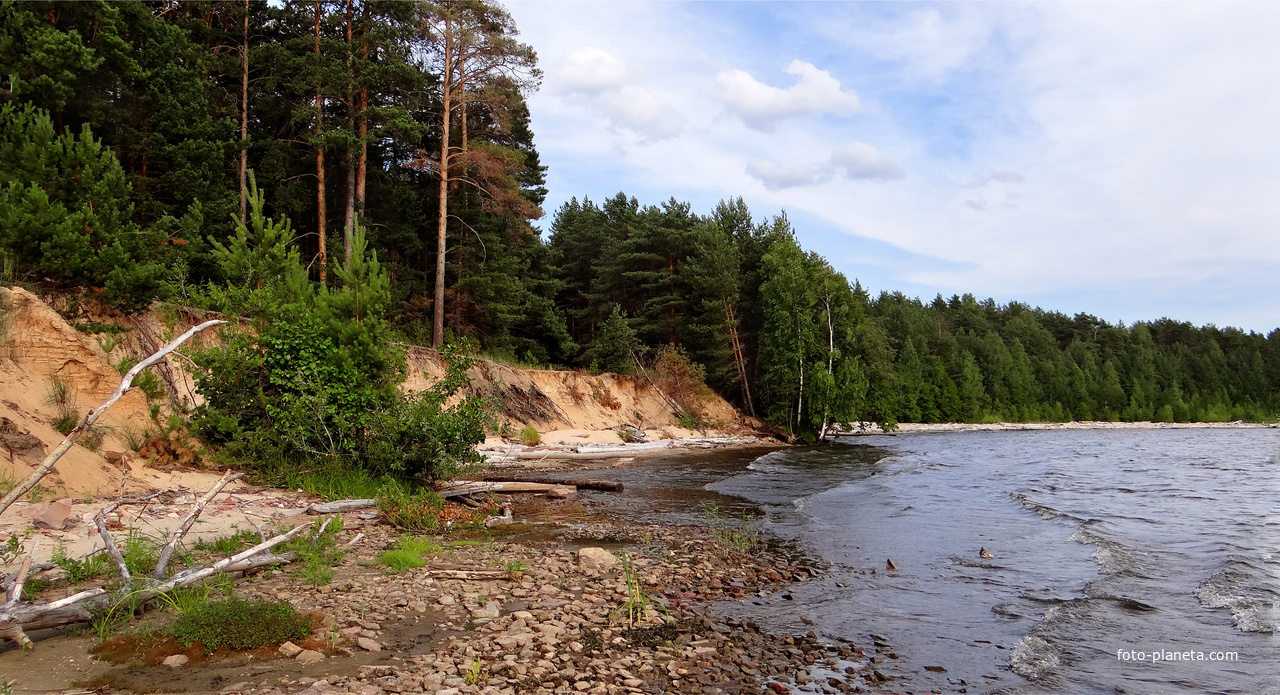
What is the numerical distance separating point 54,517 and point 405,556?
12.7 feet

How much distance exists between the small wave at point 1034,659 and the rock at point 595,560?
4626 mm

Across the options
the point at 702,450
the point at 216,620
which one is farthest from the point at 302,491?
the point at 702,450

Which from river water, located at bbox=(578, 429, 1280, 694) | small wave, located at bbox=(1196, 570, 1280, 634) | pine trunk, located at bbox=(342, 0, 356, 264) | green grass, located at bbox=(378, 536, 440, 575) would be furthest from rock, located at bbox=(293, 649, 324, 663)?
pine trunk, located at bbox=(342, 0, 356, 264)

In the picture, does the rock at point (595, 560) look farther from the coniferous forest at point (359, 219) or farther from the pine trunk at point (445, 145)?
the pine trunk at point (445, 145)

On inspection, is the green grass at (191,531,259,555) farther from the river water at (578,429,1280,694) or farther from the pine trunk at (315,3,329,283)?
the pine trunk at (315,3,329,283)

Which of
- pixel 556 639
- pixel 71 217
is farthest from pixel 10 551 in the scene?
pixel 71 217

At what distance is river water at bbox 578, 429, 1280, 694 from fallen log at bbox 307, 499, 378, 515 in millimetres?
5662

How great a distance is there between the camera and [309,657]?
522cm

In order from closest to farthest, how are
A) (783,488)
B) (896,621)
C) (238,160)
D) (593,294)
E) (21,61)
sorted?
1. (896,621)
2. (21,61)
3. (783,488)
4. (238,160)
5. (593,294)

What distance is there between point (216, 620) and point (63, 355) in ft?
33.2

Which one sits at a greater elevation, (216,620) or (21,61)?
(21,61)

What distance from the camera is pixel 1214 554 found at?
11.1 m

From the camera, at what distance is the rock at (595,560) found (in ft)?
28.1

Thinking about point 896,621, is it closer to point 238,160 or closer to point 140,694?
point 140,694
